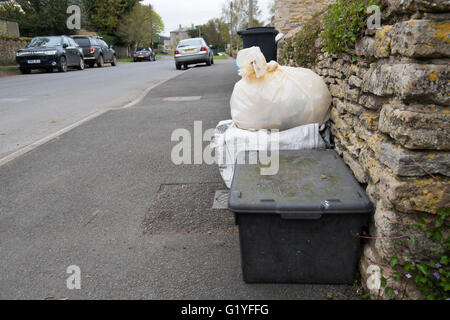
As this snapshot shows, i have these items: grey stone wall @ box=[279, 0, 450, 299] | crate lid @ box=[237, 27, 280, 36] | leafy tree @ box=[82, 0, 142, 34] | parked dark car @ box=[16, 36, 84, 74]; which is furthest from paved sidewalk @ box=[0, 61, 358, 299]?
leafy tree @ box=[82, 0, 142, 34]

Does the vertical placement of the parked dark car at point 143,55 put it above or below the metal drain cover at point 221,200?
above

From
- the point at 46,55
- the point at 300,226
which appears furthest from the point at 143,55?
the point at 300,226

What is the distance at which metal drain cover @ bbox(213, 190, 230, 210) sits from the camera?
3.38 m

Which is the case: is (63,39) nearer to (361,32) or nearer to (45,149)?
(45,149)

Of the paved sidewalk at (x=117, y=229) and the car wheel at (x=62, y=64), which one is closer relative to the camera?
the paved sidewalk at (x=117, y=229)

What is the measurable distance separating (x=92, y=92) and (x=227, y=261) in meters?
9.73

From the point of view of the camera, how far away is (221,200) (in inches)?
138

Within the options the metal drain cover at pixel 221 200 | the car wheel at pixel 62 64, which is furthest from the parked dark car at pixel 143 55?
the metal drain cover at pixel 221 200

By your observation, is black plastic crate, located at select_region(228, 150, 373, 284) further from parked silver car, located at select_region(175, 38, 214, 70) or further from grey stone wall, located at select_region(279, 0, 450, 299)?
parked silver car, located at select_region(175, 38, 214, 70)

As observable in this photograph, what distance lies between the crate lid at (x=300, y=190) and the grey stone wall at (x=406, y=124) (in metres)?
0.16

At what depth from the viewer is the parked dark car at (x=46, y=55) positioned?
1792cm

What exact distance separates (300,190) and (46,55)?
62.5ft

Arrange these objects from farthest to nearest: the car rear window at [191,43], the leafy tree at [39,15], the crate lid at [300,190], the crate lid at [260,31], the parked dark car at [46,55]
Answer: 1. the leafy tree at [39,15]
2. the car rear window at [191,43]
3. the parked dark car at [46,55]
4. the crate lid at [260,31]
5. the crate lid at [300,190]

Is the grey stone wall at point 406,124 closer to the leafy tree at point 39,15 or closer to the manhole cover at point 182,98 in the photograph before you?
the manhole cover at point 182,98
